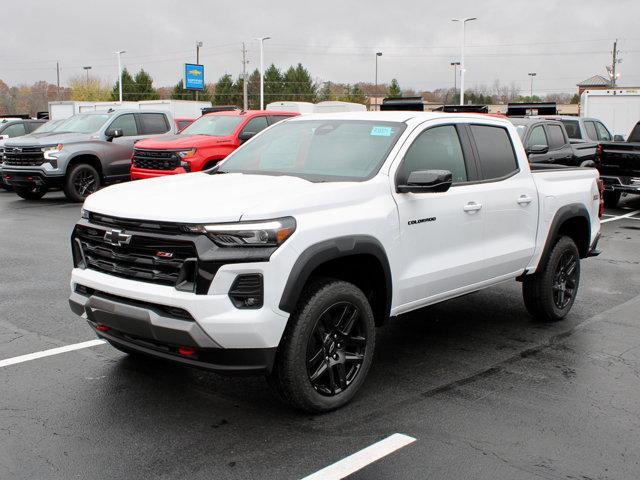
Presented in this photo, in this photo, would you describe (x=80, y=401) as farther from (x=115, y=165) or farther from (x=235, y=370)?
(x=115, y=165)

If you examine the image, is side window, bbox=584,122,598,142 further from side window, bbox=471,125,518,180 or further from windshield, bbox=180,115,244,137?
side window, bbox=471,125,518,180

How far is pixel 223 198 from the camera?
4.22 meters

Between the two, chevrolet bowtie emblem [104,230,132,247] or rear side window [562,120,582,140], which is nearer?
chevrolet bowtie emblem [104,230,132,247]

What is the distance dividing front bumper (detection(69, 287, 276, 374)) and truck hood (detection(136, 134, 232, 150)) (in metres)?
9.99

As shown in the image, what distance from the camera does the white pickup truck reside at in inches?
154

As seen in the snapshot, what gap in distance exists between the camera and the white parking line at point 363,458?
12.0 ft

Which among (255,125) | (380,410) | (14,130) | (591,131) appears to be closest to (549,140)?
(591,131)

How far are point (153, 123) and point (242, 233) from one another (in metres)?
13.8

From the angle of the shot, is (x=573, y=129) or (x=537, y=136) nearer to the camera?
(x=537, y=136)

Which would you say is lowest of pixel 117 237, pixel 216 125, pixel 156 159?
pixel 117 237

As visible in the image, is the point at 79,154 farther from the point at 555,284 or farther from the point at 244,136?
the point at 555,284

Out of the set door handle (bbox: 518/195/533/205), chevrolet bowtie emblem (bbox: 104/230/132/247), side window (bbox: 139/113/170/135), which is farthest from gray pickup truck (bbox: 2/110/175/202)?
chevrolet bowtie emblem (bbox: 104/230/132/247)

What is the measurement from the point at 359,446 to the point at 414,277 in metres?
1.34

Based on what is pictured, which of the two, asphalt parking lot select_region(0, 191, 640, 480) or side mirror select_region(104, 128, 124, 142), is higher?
side mirror select_region(104, 128, 124, 142)
